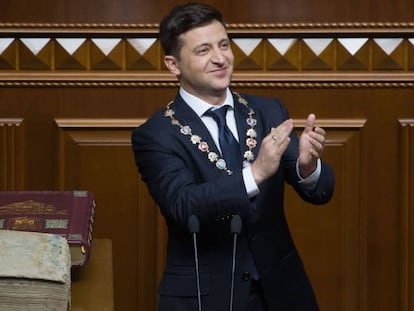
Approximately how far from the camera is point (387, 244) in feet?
13.1

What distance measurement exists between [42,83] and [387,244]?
1.26 m

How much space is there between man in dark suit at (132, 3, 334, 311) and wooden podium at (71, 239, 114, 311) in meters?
0.17

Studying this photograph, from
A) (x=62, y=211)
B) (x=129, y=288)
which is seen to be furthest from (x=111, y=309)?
(x=129, y=288)

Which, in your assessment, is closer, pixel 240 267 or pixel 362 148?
pixel 240 267

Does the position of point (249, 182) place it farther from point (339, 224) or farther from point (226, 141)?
point (339, 224)

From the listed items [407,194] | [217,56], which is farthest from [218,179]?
[407,194]

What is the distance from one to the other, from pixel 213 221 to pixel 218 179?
11 centimetres

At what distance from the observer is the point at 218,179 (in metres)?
2.48

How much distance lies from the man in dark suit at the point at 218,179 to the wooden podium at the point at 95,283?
168 mm

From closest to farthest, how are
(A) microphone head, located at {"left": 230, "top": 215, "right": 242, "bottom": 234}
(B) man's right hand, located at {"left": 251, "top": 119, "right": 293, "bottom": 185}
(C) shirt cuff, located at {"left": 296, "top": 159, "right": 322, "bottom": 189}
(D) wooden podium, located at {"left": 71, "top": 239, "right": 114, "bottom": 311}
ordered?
1. (D) wooden podium, located at {"left": 71, "top": 239, "right": 114, "bottom": 311}
2. (A) microphone head, located at {"left": 230, "top": 215, "right": 242, "bottom": 234}
3. (B) man's right hand, located at {"left": 251, "top": 119, "right": 293, "bottom": 185}
4. (C) shirt cuff, located at {"left": 296, "top": 159, "right": 322, "bottom": 189}

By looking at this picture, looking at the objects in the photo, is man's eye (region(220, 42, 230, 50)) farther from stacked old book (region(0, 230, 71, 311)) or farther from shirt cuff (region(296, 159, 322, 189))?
stacked old book (region(0, 230, 71, 311))

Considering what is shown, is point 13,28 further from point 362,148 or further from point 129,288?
point 362,148

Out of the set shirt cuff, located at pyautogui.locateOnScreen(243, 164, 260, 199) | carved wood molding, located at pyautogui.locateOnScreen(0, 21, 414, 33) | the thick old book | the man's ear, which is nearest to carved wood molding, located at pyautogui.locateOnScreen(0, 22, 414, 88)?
carved wood molding, located at pyautogui.locateOnScreen(0, 21, 414, 33)

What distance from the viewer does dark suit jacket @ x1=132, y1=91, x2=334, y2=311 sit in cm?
249
